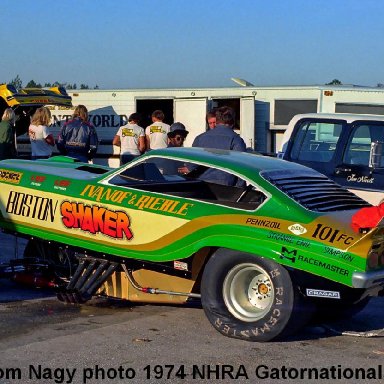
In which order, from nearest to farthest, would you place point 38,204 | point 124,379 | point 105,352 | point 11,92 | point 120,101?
1. point 124,379
2. point 105,352
3. point 38,204
4. point 11,92
5. point 120,101

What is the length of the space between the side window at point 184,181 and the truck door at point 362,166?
279 cm

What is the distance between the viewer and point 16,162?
8398 millimetres

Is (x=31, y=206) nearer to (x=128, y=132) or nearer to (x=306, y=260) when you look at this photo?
(x=306, y=260)

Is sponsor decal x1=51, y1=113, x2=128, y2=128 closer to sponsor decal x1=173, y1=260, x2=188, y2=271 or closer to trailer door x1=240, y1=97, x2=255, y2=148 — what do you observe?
trailer door x1=240, y1=97, x2=255, y2=148

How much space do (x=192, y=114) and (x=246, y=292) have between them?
1193cm

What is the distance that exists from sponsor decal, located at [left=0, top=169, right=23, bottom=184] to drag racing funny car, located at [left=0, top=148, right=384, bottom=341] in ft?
0.05

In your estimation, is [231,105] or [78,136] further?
[231,105]

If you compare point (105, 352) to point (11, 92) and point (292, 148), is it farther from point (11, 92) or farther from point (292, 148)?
point (11, 92)

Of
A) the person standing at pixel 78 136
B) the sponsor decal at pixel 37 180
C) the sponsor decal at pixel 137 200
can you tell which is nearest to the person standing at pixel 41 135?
the person standing at pixel 78 136

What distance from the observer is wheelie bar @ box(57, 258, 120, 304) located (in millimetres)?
7367

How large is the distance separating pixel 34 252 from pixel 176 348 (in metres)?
2.80

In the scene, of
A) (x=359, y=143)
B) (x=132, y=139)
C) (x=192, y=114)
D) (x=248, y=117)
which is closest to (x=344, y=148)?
(x=359, y=143)

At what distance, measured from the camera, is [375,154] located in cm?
956

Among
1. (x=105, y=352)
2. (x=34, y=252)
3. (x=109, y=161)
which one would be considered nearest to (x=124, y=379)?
(x=105, y=352)
